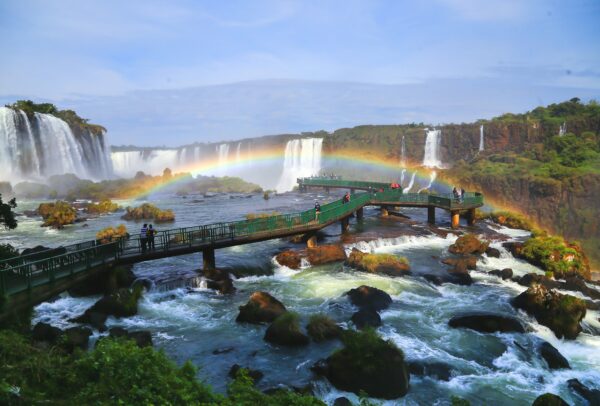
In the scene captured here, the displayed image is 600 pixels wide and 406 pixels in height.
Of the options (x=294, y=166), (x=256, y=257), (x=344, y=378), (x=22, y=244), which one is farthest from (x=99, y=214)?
(x=294, y=166)

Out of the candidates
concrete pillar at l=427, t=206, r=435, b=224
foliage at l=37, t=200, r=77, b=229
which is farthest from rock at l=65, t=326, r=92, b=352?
concrete pillar at l=427, t=206, r=435, b=224

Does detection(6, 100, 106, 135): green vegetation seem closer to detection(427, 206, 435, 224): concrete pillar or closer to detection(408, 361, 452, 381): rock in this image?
detection(427, 206, 435, 224): concrete pillar

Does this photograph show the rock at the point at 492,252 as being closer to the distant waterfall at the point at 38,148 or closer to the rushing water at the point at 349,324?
the rushing water at the point at 349,324

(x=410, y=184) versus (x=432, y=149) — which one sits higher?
(x=432, y=149)

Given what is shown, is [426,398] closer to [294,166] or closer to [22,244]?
[22,244]

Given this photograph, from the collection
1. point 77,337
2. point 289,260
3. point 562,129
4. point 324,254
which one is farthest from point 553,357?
point 562,129

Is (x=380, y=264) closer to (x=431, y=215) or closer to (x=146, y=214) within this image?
(x=431, y=215)
